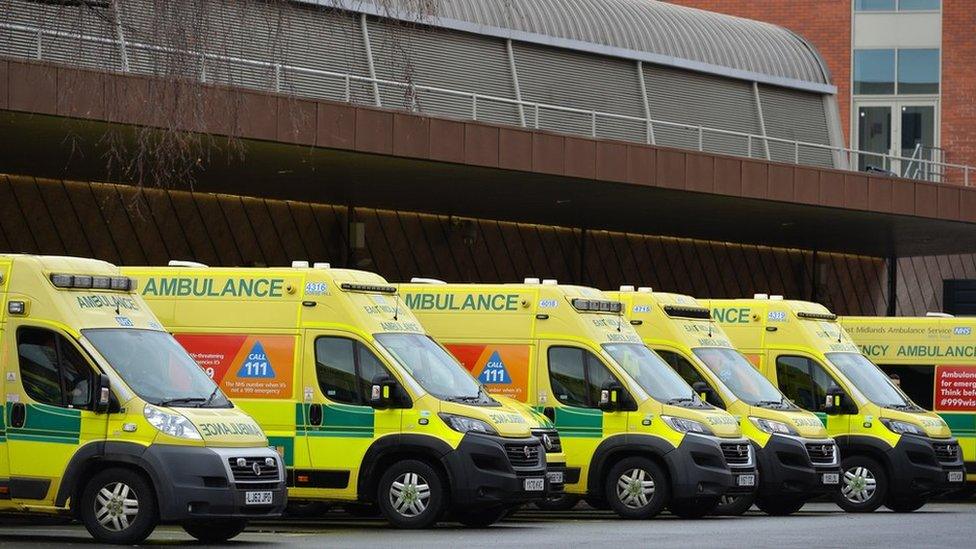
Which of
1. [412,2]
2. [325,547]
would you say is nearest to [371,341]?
[325,547]

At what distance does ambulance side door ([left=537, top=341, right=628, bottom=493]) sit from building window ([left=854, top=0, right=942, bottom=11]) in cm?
3405

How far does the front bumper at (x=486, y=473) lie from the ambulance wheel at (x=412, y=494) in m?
0.19

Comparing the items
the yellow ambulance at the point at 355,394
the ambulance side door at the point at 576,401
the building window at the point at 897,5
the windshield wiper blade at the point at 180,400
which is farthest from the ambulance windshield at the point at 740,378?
the building window at the point at 897,5

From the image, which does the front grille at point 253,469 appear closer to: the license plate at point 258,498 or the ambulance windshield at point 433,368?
the license plate at point 258,498

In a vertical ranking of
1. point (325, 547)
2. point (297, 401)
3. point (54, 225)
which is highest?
point (54, 225)

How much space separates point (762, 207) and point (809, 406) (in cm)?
954

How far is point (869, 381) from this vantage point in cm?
2402

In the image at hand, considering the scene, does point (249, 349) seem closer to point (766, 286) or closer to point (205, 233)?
point (205, 233)

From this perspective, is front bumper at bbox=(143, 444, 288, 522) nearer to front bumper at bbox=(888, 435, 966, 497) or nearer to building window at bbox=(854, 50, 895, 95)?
front bumper at bbox=(888, 435, 966, 497)

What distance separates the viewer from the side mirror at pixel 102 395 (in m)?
15.3

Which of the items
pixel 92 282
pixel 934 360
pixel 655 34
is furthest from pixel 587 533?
pixel 655 34

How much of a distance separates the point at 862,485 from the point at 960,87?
29.8 m

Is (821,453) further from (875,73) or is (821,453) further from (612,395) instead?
A: (875,73)

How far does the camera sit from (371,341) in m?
18.5
